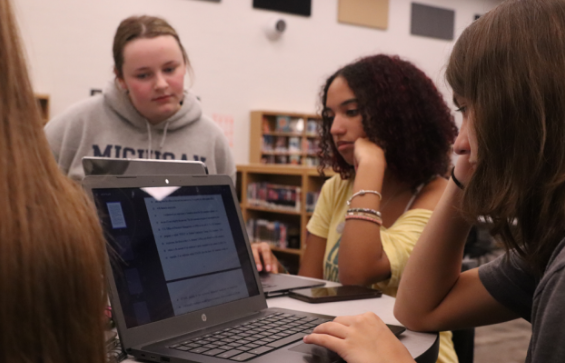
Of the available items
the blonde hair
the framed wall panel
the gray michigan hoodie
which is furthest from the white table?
the framed wall panel

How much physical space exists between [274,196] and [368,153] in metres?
3.04

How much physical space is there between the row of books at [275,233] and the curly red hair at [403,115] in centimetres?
300

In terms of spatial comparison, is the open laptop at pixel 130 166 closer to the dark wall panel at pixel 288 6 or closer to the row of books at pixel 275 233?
the row of books at pixel 275 233

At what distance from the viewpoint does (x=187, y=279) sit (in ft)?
3.30

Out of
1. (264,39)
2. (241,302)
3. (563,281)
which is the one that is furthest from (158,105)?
(264,39)

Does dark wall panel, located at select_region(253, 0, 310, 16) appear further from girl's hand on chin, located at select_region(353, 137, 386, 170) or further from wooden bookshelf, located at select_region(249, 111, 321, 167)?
girl's hand on chin, located at select_region(353, 137, 386, 170)

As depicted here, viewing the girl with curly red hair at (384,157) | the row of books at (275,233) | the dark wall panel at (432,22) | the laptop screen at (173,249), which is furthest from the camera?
the dark wall panel at (432,22)

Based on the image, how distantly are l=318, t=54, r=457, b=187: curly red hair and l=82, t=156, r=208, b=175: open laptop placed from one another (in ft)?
2.38

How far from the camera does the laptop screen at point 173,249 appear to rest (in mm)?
920

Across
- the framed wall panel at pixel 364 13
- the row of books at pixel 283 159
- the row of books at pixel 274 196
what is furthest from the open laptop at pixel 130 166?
the framed wall panel at pixel 364 13

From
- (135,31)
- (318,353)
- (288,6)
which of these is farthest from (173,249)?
(288,6)

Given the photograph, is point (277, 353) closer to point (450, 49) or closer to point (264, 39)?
point (450, 49)

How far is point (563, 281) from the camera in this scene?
2.28 feet

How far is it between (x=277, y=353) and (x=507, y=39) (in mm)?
585
